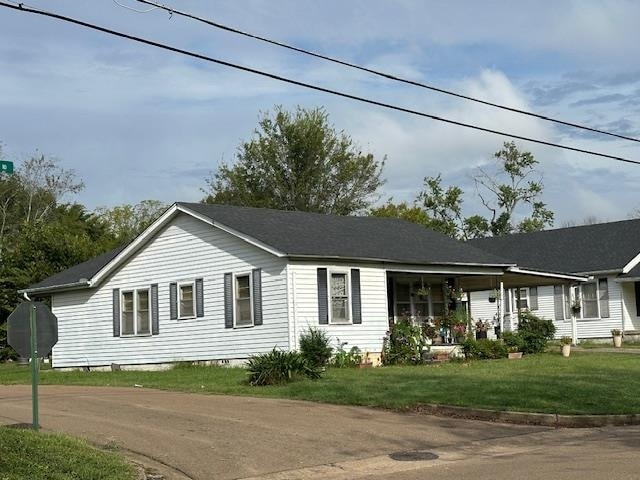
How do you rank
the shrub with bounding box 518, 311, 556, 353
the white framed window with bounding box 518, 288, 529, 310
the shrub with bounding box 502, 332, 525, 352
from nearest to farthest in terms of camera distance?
the shrub with bounding box 502, 332, 525, 352 < the shrub with bounding box 518, 311, 556, 353 < the white framed window with bounding box 518, 288, 529, 310

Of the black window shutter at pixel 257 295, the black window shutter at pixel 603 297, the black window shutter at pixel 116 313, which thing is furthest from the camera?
the black window shutter at pixel 603 297

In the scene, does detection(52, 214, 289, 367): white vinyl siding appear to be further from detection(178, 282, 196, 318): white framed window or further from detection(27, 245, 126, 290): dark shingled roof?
detection(27, 245, 126, 290): dark shingled roof

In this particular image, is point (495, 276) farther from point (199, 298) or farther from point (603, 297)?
point (199, 298)

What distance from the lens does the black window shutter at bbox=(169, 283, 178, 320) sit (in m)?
27.8

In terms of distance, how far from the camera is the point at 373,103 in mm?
16625

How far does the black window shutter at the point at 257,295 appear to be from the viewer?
25.1m

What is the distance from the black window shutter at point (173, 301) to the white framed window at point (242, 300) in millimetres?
2774

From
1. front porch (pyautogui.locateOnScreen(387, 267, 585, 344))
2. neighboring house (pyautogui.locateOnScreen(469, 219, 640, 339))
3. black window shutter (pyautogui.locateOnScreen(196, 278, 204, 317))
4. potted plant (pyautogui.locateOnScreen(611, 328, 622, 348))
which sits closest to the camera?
black window shutter (pyautogui.locateOnScreen(196, 278, 204, 317))

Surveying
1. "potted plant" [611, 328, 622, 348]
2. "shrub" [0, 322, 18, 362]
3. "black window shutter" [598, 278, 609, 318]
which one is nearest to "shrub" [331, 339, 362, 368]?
"potted plant" [611, 328, 622, 348]

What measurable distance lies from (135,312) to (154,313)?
109 cm

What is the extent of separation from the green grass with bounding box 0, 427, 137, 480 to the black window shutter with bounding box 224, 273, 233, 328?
14.7m

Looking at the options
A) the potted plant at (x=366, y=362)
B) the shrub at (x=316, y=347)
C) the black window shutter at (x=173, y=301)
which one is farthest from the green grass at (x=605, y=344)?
the black window shutter at (x=173, y=301)

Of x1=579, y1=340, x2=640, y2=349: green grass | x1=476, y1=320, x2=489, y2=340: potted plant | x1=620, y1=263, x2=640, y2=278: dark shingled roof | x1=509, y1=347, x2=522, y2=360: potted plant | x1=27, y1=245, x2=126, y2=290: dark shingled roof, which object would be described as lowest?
x1=579, y1=340, x2=640, y2=349: green grass

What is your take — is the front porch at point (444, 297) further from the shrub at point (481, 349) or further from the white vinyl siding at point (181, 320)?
the white vinyl siding at point (181, 320)
